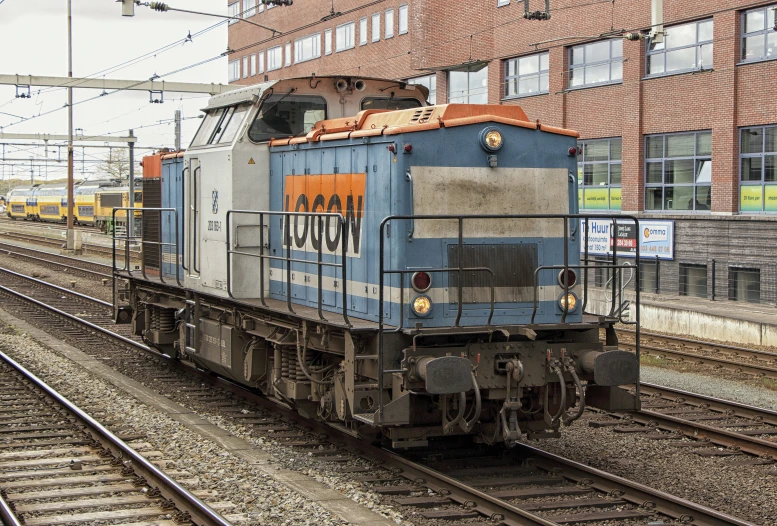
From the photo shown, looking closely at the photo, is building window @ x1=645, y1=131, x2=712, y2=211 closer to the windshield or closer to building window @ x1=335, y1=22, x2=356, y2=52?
the windshield

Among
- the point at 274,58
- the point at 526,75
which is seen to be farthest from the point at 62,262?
the point at 274,58

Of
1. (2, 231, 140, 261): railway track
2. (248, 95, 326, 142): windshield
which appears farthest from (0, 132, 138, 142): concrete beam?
(248, 95, 326, 142): windshield

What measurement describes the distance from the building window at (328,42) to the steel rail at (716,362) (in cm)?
2835

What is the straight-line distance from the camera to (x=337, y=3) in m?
39.8

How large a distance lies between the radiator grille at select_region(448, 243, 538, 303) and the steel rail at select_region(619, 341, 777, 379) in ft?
21.2

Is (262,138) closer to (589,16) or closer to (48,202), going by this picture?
(589,16)

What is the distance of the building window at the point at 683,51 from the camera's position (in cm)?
2286

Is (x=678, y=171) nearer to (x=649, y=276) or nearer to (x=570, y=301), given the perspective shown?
(x=649, y=276)

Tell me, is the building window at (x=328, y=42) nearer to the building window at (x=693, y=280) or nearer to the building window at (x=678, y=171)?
the building window at (x=678, y=171)

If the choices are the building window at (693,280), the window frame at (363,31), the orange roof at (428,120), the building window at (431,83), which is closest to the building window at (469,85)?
the building window at (431,83)

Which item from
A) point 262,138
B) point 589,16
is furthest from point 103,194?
point 262,138

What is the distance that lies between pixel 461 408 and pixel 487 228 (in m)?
1.64

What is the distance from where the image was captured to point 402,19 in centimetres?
3528

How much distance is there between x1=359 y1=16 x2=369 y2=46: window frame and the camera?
1491 inches
